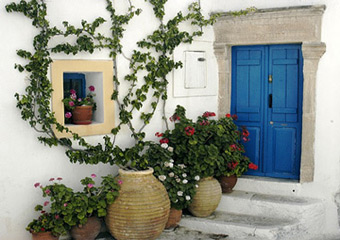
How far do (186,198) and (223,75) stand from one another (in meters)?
2.10

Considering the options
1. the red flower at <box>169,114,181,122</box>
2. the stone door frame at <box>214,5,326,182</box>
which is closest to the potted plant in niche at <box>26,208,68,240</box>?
the red flower at <box>169,114,181,122</box>

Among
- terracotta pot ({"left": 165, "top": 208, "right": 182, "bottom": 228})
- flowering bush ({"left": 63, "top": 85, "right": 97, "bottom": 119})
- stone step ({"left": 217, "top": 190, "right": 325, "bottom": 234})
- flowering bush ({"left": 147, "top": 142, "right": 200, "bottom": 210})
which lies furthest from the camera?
stone step ({"left": 217, "top": 190, "right": 325, "bottom": 234})

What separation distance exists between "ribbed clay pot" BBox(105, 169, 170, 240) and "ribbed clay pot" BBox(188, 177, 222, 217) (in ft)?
2.61

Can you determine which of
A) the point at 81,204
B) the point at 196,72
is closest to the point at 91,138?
the point at 81,204

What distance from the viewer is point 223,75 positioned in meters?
6.80

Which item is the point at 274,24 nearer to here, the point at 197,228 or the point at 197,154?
the point at 197,154

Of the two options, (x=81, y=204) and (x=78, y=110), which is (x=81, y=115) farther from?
(x=81, y=204)

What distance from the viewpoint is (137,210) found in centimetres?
489

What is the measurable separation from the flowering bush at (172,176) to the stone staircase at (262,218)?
45 centimetres

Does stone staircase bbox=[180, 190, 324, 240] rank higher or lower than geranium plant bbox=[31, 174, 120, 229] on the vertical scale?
lower

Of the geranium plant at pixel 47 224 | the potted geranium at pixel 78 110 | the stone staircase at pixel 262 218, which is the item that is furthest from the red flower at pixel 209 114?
the geranium plant at pixel 47 224

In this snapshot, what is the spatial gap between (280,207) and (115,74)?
8.74 feet

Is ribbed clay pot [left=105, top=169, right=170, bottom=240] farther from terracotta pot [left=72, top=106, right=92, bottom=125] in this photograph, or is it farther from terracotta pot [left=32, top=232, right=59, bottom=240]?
terracotta pot [left=72, top=106, right=92, bottom=125]

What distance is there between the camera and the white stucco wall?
462 cm
